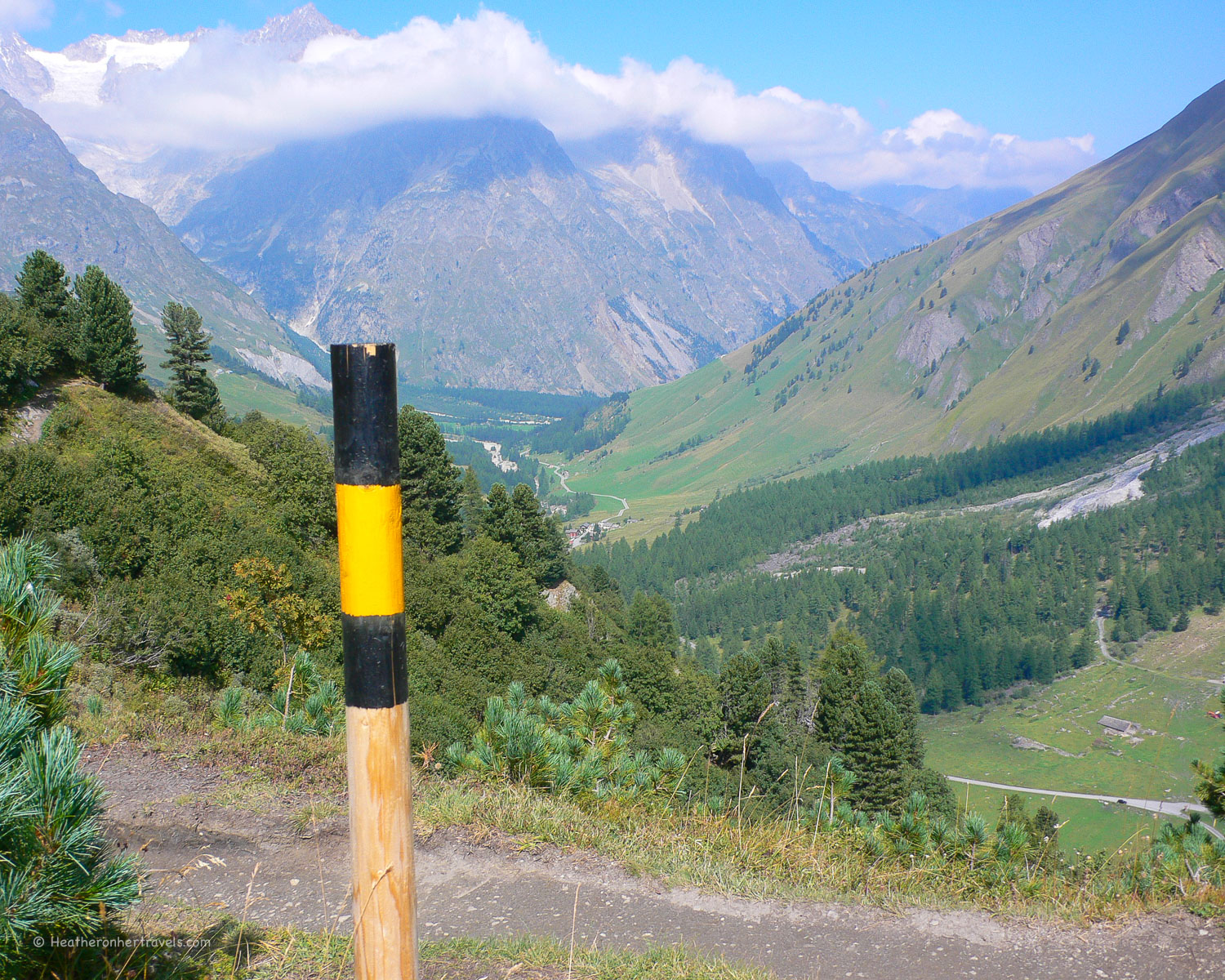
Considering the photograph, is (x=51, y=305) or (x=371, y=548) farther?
(x=51, y=305)

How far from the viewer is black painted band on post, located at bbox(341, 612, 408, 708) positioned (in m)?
2.80

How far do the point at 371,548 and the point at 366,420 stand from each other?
0.50 metres

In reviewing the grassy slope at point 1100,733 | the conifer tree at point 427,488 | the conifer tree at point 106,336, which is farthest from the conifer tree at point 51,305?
the grassy slope at point 1100,733

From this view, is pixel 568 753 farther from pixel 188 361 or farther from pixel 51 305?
pixel 188 361

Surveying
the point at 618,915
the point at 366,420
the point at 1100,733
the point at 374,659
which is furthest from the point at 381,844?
the point at 1100,733

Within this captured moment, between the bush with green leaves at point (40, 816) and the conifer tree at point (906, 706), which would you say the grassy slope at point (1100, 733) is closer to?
the conifer tree at point (906, 706)

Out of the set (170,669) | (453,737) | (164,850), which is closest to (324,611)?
(170,669)

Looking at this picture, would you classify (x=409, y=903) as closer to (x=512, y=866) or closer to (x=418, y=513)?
(x=512, y=866)

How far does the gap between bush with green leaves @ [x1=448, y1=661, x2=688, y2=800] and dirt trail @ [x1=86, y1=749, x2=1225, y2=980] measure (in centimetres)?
161

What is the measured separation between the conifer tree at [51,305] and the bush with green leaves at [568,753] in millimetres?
32853

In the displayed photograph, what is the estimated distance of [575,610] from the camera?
54.0 m

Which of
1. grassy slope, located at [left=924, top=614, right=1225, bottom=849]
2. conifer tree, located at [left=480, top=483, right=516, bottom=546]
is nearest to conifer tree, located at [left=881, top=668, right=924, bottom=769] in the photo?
conifer tree, located at [left=480, top=483, right=516, bottom=546]

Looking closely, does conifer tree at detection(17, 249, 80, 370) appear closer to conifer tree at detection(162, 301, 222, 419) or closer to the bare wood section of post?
conifer tree at detection(162, 301, 222, 419)

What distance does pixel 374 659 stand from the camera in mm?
2848
